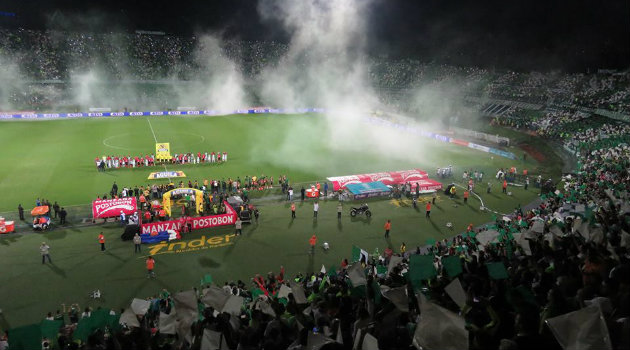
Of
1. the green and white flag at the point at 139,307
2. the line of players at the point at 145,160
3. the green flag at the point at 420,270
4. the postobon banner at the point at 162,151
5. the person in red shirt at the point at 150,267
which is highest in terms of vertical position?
the postobon banner at the point at 162,151

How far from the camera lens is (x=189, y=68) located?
75.4 metres

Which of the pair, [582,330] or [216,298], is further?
[216,298]

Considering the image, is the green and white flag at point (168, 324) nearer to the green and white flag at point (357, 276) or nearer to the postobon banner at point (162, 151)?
the green and white flag at point (357, 276)

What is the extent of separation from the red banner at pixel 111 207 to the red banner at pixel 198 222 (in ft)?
9.45

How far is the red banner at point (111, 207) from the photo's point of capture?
20.7 meters

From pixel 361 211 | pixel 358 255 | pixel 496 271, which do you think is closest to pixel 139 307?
pixel 358 255

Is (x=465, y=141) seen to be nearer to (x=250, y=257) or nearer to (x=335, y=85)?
(x=335, y=85)

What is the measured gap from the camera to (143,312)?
10141mm

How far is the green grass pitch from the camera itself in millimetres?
15703

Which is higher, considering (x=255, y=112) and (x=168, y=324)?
(x=255, y=112)

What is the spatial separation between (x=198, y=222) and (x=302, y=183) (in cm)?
1007

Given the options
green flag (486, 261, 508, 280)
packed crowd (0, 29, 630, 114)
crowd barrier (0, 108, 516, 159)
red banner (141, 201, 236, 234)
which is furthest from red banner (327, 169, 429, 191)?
packed crowd (0, 29, 630, 114)

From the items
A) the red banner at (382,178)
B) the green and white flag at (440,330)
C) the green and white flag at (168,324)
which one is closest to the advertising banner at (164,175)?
the red banner at (382,178)

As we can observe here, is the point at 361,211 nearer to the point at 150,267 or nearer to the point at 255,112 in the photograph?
the point at 150,267
